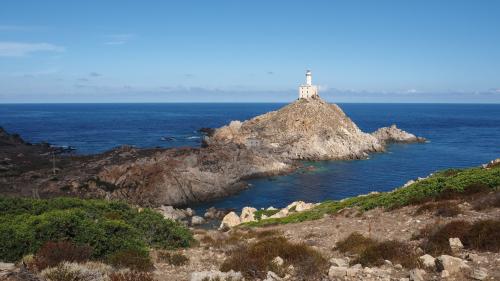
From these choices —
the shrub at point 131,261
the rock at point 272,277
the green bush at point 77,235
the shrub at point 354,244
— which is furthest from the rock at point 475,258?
the green bush at point 77,235

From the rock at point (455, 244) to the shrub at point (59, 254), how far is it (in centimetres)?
1230

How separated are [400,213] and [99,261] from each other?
607 inches

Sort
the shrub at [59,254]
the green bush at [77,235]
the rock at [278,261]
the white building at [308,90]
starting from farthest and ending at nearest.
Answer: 1. the white building at [308,90]
2. the green bush at [77,235]
3. the rock at [278,261]
4. the shrub at [59,254]

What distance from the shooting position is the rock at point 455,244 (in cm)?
1395

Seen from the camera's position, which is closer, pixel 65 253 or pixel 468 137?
pixel 65 253

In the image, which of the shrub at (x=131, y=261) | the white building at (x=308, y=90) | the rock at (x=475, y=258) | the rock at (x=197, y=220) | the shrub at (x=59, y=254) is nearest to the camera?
the shrub at (x=59, y=254)

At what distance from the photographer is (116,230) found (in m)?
16.0

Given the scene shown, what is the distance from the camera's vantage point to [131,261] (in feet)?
44.1

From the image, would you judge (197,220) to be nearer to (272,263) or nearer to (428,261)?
(272,263)

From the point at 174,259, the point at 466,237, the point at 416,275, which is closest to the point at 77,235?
the point at 174,259

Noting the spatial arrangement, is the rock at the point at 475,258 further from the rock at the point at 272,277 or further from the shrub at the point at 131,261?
the shrub at the point at 131,261

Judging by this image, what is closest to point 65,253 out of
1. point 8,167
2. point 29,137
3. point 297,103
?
point 8,167


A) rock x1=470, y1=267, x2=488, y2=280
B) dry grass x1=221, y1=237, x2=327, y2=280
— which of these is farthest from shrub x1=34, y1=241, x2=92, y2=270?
rock x1=470, y1=267, x2=488, y2=280

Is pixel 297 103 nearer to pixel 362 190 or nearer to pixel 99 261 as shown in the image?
pixel 362 190
